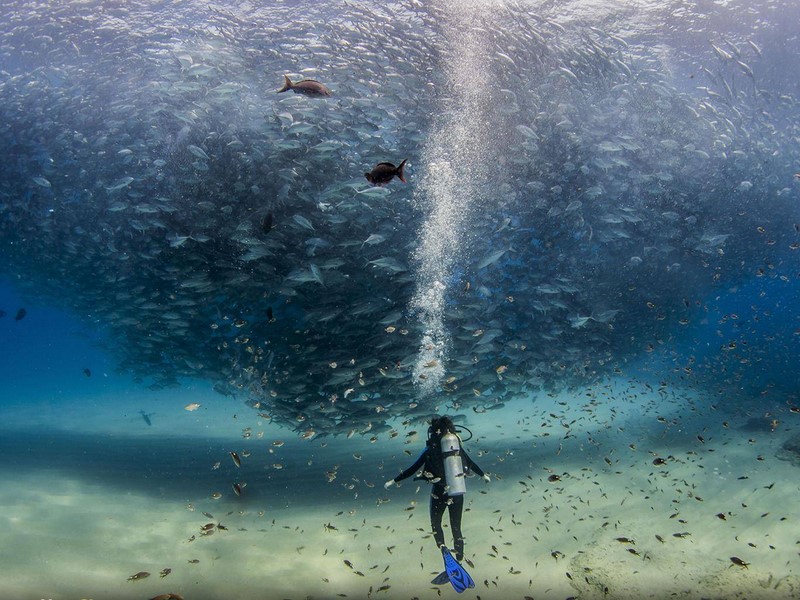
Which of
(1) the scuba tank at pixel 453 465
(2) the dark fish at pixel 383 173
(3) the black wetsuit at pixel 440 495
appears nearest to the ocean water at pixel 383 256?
(3) the black wetsuit at pixel 440 495

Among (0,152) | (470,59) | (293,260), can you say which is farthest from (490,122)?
(0,152)

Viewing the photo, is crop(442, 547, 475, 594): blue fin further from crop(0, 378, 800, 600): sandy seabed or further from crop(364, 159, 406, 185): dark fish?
crop(364, 159, 406, 185): dark fish

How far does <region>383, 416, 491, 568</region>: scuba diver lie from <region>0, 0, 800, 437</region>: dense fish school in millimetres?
2718

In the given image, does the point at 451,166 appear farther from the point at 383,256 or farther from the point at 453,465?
the point at 453,465

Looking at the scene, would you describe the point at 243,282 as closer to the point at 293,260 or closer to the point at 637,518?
the point at 293,260

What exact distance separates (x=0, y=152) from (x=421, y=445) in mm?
18157

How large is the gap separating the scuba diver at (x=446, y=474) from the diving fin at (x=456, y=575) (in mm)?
530

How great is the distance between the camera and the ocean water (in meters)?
8.51

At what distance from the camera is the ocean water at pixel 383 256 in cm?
851

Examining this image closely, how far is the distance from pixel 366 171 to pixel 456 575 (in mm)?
8198

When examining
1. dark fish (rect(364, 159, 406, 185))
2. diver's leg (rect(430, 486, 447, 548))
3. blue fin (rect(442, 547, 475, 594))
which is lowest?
blue fin (rect(442, 547, 475, 594))

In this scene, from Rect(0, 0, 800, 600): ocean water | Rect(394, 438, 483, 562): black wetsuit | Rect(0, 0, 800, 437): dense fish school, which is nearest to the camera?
Rect(394, 438, 483, 562): black wetsuit

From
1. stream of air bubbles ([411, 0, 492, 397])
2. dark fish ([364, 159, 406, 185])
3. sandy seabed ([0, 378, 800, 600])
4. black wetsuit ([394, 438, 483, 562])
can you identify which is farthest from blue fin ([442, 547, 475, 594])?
stream of air bubbles ([411, 0, 492, 397])

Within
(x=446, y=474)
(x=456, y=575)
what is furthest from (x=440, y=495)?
(x=456, y=575)
